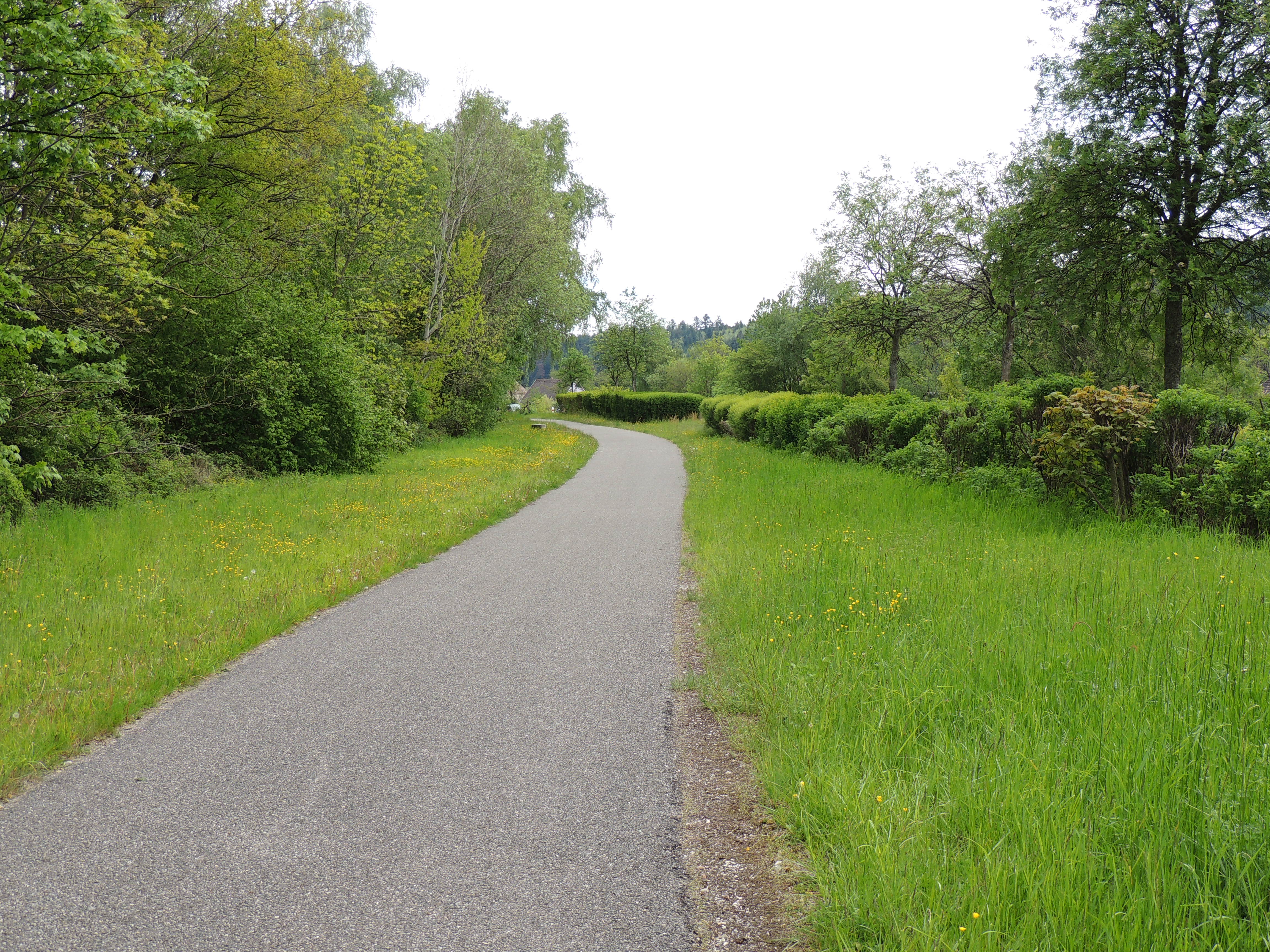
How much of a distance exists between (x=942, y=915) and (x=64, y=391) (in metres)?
10.5

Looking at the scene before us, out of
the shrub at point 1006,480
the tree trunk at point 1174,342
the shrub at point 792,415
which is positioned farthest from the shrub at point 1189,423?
the tree trunk at point 1174,342

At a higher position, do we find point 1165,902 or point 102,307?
point 102,307

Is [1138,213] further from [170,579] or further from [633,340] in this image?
[633,340]

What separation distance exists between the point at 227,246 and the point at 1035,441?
13.7 metres

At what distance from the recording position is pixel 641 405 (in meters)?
51.6

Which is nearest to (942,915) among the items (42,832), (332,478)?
(42,832)

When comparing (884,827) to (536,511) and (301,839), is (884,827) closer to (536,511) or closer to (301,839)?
(301,839)

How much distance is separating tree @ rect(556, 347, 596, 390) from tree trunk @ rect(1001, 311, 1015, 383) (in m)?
59.7

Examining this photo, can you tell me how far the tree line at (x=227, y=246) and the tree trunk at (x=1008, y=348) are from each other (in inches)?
655

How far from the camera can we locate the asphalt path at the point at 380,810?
230cm

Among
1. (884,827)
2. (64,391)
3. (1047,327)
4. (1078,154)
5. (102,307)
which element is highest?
(1078,154)

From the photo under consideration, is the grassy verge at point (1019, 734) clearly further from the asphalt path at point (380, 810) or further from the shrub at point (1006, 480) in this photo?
the shrub at point (1006, 480)

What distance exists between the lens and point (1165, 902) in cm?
210

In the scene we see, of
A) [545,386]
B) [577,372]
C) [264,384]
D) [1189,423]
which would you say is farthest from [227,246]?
[545,386]
